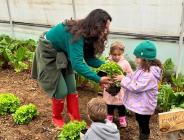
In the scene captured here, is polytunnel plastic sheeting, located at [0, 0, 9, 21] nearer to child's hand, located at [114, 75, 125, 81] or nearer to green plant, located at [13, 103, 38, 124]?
green plant, located at [13, 103, 38, 124]

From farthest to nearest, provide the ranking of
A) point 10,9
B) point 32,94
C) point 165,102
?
point 10,9 → point 32,94 → point 165,102

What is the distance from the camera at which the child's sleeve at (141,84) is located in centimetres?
398

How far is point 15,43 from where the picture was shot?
25.1ft

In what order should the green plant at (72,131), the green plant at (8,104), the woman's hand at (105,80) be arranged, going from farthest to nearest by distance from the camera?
the green plant at (8,104) → the green plant at (72,131) → the woman's hand at (105,80)

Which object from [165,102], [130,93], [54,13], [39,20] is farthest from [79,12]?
[130,93]

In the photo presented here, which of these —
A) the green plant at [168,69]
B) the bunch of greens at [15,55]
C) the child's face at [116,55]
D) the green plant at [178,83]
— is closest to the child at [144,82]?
the child's face at [116,55]

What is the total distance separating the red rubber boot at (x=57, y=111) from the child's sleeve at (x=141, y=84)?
1.06 meters

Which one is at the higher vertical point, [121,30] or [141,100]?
[121,30]

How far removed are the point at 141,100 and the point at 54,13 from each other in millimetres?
4195

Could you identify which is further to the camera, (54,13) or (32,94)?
(54,13)

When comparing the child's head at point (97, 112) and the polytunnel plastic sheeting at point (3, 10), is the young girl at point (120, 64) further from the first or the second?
the polytunnel plastic sheeting at point (3, 10)

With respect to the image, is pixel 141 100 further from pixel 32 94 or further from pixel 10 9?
pixel 10 9

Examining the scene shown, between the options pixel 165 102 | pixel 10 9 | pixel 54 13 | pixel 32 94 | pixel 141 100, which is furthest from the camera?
pixel 10 9

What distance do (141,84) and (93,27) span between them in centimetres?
75
